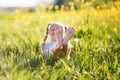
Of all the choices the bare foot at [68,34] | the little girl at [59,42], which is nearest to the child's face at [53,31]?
the little girl at [59,42]

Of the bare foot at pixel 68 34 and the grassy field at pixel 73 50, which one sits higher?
the bare foot at pixel 68 34

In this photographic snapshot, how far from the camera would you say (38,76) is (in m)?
2.34

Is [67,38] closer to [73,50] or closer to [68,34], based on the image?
[68,34]

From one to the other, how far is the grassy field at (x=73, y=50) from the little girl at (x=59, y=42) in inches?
2.5

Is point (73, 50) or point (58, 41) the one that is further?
point (73, 50)

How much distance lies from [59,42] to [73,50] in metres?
0.20

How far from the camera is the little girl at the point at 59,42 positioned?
266 cm

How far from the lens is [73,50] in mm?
2836

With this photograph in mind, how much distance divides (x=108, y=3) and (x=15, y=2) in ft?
4.04

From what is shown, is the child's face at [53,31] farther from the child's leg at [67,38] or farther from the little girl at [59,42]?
the child's leg at [67,38]

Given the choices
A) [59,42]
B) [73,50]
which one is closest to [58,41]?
[59,42]

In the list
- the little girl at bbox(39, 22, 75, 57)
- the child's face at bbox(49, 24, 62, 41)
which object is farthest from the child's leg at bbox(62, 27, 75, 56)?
the child's face at bbox(49, 24, 62, 41)

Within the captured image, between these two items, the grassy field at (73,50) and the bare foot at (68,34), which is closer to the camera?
the grassy field at (73,50)

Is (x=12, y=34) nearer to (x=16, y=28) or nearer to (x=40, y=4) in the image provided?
(x=16, y=28)
